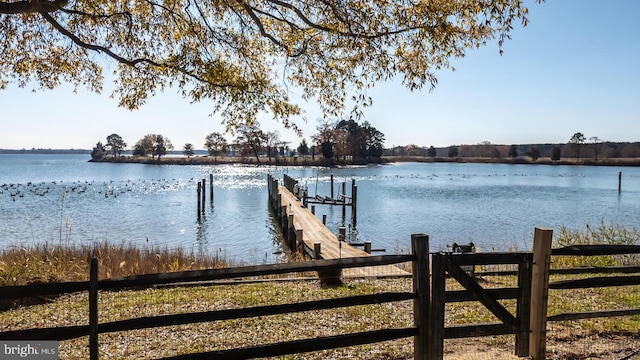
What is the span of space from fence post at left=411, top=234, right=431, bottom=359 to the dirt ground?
2.79ft

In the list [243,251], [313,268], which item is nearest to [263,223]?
[243,251]

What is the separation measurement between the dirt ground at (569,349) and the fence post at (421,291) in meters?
0.85

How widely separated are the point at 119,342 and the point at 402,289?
6.01 m

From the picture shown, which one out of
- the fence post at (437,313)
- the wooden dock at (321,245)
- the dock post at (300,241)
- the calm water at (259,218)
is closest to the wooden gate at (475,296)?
the fence post at (437,313)

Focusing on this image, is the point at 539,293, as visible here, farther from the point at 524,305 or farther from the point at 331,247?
the point at 331,247

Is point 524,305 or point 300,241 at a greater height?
point 524,305

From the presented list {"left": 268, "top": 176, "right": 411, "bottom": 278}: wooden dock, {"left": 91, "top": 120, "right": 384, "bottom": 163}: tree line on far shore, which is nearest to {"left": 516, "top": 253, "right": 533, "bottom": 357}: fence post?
{"left": 268, "top": 176, "right": 411, "bottom": 278}: wooden dock

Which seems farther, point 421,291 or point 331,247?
point 331,247

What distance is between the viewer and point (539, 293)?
17.4 feet

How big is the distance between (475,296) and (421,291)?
0.66 meters

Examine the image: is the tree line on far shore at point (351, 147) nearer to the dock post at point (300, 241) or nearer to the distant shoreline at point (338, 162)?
the distant shoreline at point (338, 162)

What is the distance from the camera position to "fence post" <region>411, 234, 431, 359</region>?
15.9 ft

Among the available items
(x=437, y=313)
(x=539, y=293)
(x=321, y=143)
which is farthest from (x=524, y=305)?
(x=321, y=143)

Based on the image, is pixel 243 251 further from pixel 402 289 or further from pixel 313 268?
pixel 313 268
